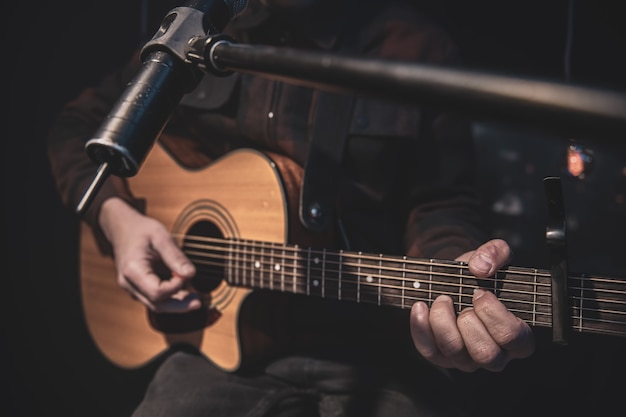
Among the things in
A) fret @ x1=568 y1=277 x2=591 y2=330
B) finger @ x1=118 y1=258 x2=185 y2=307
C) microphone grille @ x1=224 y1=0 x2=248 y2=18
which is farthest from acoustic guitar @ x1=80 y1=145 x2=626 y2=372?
microphone grille @ x1=224 y1=0 x2=248 y2=18

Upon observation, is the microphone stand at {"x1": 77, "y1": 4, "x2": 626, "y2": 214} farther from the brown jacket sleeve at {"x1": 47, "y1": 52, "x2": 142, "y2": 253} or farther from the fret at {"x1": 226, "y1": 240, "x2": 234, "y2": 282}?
the brown jacket sleeve at {"x1": 47, "y1": 52, "x2": 142, "y2": 253}

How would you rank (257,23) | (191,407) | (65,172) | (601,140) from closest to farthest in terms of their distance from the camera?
(601,140)
(191,407)
(257,23)
(65,172)

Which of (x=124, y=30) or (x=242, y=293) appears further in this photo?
(x=124, y=30)

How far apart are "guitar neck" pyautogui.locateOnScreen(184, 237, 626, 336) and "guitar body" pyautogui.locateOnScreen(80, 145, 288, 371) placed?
1.9 inches

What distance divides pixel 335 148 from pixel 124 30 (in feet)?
3.68

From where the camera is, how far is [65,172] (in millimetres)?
1337

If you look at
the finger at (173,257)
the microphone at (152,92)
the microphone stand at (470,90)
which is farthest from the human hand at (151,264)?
the microphone stand at (470,90)

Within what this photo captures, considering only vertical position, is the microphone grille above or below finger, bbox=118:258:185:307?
above

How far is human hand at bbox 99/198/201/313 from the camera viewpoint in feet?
3.31

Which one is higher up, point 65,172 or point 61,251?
point 65,172

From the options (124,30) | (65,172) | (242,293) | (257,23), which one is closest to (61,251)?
(65,172)

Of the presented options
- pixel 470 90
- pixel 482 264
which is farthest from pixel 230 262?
pixel 470 90

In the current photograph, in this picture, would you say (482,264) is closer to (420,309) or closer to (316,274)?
(420,309)

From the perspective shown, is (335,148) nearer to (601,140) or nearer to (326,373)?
(326,373)
